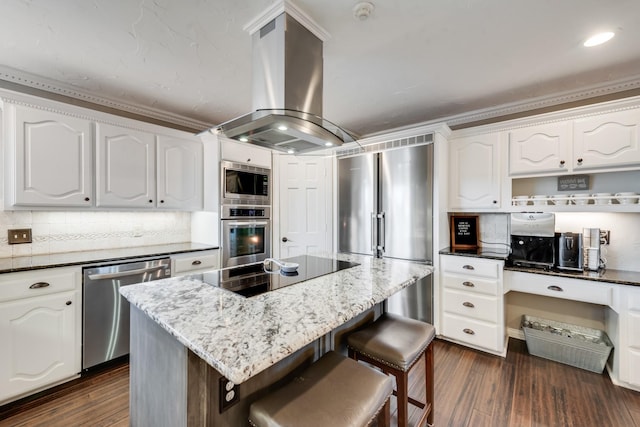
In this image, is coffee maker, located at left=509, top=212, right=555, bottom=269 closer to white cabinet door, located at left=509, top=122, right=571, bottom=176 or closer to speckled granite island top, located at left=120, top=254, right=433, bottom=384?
white cabinet door, located at left=509, top=122, right=571, bottom=176

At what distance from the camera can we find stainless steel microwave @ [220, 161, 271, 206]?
9.52ft

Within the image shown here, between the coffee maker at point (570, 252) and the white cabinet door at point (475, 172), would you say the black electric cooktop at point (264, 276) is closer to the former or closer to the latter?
the white cabinet door at point (475, 172)

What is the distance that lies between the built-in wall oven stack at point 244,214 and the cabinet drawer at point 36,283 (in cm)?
121

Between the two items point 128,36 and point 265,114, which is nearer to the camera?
point 265,114

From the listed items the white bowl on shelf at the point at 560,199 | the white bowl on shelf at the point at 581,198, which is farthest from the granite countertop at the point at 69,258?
the white bowl on shelf at the point at 581,198

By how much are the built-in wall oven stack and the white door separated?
197 millimetres

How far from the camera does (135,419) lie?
132cm

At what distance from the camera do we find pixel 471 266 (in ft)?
8.21

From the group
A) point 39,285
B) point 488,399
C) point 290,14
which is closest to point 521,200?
point 488,399

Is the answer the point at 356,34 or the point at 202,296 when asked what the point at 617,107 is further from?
the point at 202,296

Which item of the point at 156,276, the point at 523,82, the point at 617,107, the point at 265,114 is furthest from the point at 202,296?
the point at 617,107

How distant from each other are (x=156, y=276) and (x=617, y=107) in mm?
4047

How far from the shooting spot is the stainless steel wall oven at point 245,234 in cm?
290

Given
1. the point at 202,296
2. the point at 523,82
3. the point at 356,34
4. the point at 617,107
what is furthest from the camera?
the point at 523,82
